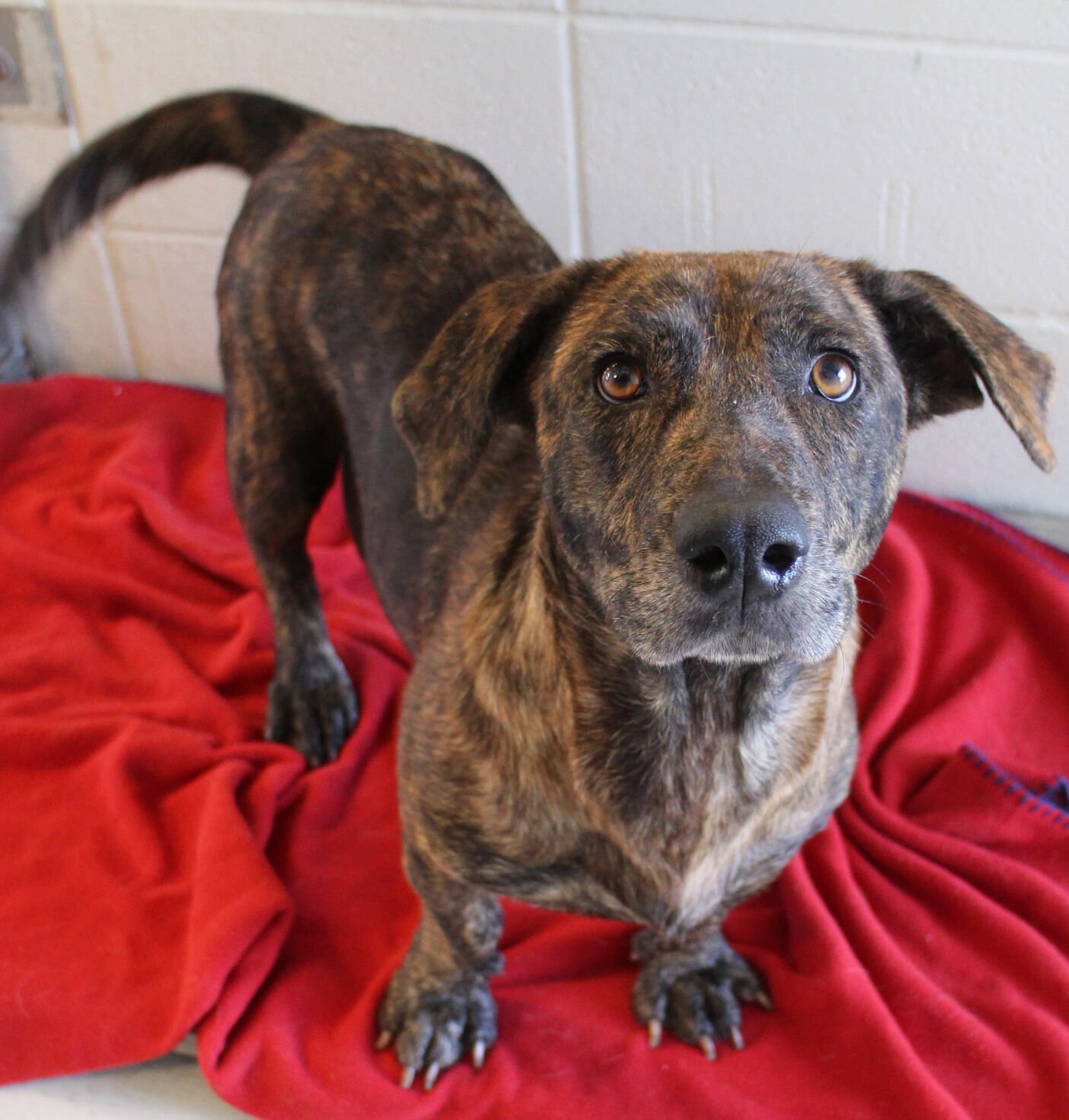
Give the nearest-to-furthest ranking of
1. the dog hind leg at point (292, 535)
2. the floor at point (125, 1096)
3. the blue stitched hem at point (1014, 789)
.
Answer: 1. the floor at point (125, 1096)
2. the blue stitched hem at point (1014, 789)
3. the dog hind leg at point (292, 535)

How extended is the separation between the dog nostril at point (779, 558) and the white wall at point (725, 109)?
185 centimetres

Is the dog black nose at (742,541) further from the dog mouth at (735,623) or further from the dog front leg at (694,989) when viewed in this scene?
the dog front leg at (694,989)

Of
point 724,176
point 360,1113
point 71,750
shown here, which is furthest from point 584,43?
point 360,1113

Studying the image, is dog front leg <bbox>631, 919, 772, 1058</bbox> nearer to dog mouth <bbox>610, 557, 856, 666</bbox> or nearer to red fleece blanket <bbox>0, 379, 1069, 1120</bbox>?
red fleece blanket <bbox>0, 379, 1069, 1120</bbox>

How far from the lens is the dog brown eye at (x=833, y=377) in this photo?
59.9 inches

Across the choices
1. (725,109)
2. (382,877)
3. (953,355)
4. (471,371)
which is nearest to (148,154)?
(471,371)

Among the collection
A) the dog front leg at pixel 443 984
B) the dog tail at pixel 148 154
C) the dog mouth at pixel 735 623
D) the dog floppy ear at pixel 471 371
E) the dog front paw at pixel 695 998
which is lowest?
the dog front paw at pixel 695 998

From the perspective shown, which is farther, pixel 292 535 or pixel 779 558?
pixel 292 535

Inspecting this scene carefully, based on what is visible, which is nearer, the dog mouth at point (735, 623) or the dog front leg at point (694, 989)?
the dog mouth at point (735, 623)

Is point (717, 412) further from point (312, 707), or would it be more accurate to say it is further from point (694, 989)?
point (312, 707)

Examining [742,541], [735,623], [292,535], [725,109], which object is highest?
[725,109]

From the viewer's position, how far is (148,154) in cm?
246

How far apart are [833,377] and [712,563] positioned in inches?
14.9

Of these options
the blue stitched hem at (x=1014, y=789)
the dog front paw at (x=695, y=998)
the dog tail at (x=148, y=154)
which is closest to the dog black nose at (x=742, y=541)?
the dog front paw at (x=695, y=998)
